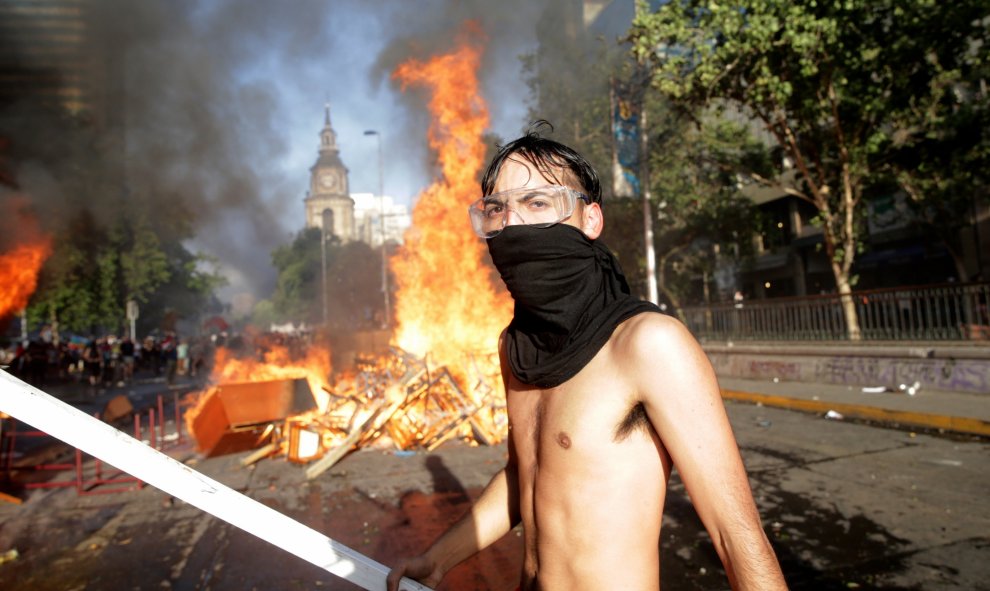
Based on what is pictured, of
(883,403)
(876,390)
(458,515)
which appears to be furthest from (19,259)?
(876,390)

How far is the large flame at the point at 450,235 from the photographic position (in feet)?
47.2

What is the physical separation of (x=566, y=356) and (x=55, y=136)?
10127 millimetres

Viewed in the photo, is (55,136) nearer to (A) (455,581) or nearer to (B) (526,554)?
(A) (455,581)

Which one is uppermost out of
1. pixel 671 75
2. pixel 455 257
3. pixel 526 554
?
pixel 671 75

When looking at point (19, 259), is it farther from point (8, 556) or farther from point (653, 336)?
point (653, 336)

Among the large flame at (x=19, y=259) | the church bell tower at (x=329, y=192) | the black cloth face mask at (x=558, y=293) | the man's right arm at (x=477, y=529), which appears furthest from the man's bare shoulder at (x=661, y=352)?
the church bell tower at (x=329, y=192)

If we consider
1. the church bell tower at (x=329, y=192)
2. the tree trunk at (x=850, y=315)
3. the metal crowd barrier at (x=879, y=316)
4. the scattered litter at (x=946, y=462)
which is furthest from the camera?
the church bell tower at (x=329, y=192)

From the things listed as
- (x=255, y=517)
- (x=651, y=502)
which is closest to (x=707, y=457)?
(x=651, y=502)

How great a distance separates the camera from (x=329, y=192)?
103750mm

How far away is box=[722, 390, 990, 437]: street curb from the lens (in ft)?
24.4

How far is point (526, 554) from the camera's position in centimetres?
163

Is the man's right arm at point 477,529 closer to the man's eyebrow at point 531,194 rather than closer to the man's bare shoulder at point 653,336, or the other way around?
the man's bare shoulder at point 653,336

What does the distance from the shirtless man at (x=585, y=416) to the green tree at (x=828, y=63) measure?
10.6m

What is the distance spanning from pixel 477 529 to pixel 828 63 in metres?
12.5
